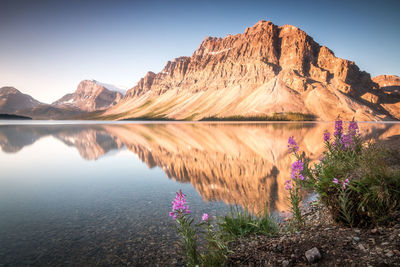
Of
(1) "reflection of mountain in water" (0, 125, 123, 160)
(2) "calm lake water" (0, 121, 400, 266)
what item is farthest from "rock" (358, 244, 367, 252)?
(1) "reflection of mountain in water" (0, 125, 123, 160)

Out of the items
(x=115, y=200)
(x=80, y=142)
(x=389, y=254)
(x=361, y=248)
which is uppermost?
(x=389, y=254)

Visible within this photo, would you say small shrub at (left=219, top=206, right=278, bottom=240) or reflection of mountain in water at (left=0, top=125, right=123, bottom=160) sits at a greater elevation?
small shrub at (left=219, top=206, right=278, bottom=240)

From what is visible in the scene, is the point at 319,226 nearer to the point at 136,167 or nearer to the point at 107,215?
the point at 107,215

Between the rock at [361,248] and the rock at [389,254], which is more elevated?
the rock at [389,254]

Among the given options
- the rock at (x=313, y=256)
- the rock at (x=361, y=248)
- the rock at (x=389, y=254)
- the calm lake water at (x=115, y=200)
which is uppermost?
the rock at (x=389, y=254)

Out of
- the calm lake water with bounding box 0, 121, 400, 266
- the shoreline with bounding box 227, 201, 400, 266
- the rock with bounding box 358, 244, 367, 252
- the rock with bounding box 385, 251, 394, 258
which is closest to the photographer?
the rock with bounding box 385, 251, 394, 258

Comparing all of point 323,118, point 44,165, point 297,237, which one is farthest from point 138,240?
point 323,118

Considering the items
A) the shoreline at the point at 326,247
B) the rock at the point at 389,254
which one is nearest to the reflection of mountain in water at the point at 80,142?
the shoreline at the point at 326,247

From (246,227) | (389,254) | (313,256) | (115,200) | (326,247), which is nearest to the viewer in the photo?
(389,254)

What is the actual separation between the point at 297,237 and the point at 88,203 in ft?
32.5

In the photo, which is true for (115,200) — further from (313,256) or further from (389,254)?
(389,254)

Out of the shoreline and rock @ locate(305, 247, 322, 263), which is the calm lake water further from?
rock @ locate(305, 247, 322, 263)

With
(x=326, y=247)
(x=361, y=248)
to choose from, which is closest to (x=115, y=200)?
(x=326, y=247)

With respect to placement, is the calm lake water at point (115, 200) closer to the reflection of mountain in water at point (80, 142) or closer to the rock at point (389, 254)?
the rock at point (389, 254)
